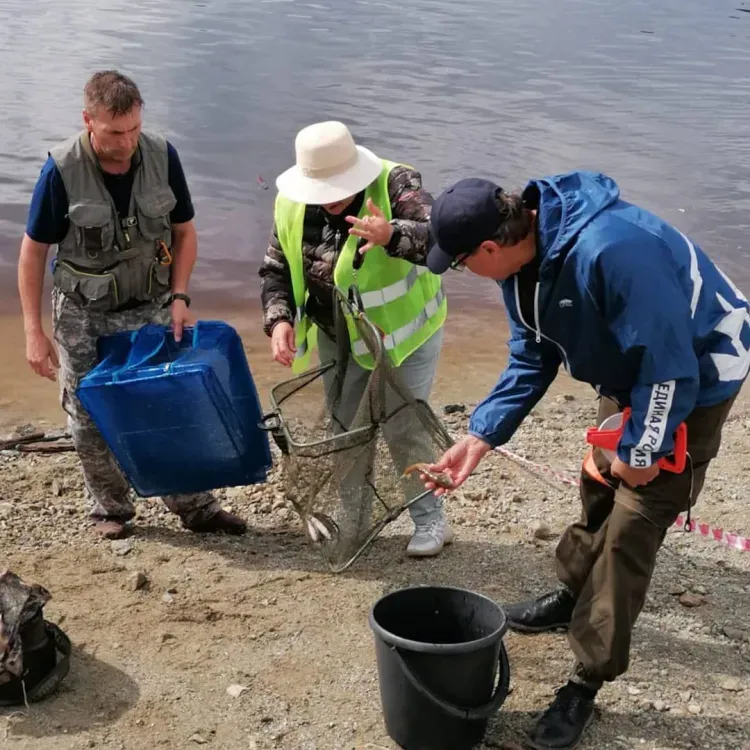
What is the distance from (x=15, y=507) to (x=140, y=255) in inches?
62.2

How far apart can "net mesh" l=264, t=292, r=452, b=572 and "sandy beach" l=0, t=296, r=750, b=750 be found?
0.93 feet

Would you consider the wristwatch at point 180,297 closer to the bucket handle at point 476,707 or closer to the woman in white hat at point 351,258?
the woman in white hat at point 351,258

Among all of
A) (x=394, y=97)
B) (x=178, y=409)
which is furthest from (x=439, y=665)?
(x=394, y=97)

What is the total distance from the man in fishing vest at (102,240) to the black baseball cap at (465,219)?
5.63ft

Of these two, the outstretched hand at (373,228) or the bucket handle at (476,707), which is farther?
the outstretched hand at (373,228)

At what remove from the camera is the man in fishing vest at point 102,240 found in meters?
4.56

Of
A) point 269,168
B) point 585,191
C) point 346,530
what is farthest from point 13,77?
point 585,191

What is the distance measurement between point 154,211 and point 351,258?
37.0 inches

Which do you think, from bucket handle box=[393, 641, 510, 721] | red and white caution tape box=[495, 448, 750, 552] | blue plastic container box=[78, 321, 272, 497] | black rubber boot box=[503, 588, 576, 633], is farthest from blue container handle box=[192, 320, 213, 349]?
red and white caution tape box=[495, 448, 750, 552]

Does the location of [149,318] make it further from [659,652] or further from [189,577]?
[659,652]

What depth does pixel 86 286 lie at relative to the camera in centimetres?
477

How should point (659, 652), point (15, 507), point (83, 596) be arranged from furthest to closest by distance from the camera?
point (15, 507) < point (83, 596) < point (659, 652)

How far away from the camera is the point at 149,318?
5023 mm

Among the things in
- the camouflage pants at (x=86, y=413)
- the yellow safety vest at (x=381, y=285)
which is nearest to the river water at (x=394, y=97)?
the camouflage pants at (x=86, y=413)
